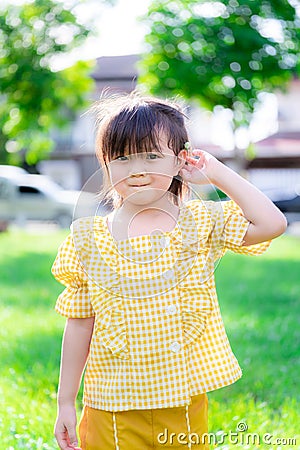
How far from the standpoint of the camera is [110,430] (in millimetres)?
1833

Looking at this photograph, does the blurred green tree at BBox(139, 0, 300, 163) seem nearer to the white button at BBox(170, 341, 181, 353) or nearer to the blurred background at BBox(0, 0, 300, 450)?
the blurred background at BBox(0, 0, 300, 450)

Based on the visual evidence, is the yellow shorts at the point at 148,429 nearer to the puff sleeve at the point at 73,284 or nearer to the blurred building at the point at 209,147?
the puff sleeve at the point at 73,284

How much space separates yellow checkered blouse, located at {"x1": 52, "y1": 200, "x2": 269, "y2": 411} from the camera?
179 centimetres

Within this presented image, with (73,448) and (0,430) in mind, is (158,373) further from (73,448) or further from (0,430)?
(0,430)

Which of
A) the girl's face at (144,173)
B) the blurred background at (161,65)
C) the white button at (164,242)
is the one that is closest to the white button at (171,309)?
the white button at (164,242)

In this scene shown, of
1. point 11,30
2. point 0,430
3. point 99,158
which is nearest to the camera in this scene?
point 99,158

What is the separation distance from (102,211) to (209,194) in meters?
0.27

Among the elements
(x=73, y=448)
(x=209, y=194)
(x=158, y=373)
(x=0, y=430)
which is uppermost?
→ (x=209, y=194)

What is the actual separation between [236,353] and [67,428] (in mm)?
2256

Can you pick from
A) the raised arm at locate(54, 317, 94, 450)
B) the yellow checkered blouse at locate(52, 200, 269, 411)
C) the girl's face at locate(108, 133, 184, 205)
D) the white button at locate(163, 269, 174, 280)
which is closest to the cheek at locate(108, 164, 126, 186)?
the girl's face at locate(108, 133, 184, 205)

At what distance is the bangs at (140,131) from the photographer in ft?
5.89

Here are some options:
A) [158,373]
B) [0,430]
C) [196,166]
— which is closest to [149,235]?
[196,166]

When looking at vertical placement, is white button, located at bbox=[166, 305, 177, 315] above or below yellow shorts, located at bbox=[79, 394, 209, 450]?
above
